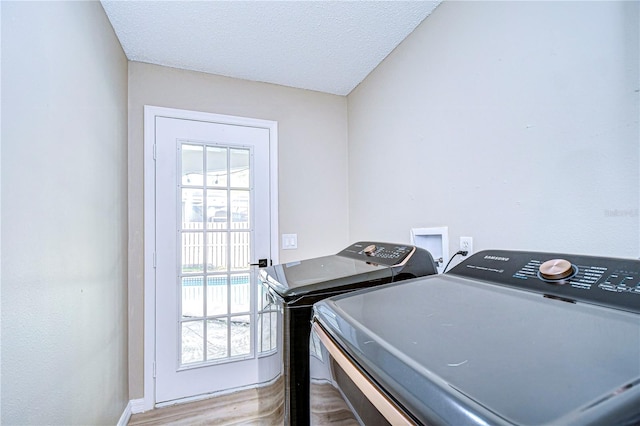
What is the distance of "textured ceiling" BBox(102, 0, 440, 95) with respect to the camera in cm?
170

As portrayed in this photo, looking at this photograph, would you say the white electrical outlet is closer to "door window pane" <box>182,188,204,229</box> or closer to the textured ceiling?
the textured ceiling

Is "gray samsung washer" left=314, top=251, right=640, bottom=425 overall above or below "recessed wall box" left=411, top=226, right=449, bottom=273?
below

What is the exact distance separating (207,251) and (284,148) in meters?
1.03

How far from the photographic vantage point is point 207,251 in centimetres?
234

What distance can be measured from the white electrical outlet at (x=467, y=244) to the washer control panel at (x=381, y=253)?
30cm

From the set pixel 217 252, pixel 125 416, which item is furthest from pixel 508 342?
pixel 125 416

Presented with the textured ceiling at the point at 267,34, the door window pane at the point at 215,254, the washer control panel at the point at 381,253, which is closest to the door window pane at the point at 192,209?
the door window pane at the point at 215,254

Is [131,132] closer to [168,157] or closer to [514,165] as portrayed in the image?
[168,157]

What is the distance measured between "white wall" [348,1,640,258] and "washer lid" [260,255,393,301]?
0.56 m

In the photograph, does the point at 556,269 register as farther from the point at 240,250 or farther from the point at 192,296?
the point at 192,296

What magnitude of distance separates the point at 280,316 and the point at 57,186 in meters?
0.97

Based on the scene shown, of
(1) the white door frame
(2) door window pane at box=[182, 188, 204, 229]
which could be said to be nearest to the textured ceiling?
(1) the white door frame

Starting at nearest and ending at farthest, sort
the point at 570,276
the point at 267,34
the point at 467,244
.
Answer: the point at 570,276 → the point at 467,244 → the point at 267,34

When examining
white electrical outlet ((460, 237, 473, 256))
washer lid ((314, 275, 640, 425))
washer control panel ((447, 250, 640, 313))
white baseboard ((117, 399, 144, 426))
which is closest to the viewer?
washer lid ((314, 275, 640, 425))
